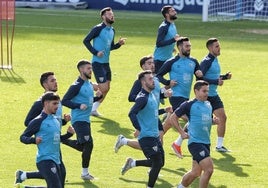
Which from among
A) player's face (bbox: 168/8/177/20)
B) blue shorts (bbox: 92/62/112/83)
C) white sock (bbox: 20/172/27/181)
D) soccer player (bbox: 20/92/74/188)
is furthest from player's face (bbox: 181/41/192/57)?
white sock (bbox: 20/172/27/181)

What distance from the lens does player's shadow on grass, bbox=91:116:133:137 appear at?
2097 cm

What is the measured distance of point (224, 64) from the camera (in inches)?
1166

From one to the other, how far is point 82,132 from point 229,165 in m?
3.36

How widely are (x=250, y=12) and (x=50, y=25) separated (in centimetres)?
944

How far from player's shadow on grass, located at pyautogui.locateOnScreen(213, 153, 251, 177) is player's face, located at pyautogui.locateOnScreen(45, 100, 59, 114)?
475 cm

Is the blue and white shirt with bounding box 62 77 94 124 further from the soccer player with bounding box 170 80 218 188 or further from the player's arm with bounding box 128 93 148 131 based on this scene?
the soccer player with bounding box 170 80 218 188

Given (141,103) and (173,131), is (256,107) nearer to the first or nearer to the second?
(173,131)

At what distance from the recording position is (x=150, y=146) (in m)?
16.0

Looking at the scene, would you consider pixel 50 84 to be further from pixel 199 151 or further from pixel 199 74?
pixel 199 74

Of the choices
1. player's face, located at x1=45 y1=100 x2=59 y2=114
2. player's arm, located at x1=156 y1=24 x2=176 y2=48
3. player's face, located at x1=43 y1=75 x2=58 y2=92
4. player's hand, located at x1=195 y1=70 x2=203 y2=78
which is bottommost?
player's face, located at x1=45 y1=100 x2=59 y2=114

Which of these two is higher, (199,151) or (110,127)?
(199,151)

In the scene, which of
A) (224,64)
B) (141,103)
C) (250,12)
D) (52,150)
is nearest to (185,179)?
(141,103)

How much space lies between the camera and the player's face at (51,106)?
14.4 metres

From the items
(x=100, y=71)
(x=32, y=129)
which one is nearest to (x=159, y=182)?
(x=32, y=129)
